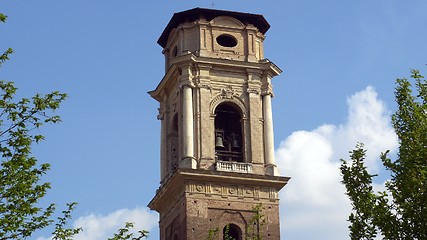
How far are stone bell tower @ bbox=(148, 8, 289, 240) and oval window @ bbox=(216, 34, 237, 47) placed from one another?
0.03 metres

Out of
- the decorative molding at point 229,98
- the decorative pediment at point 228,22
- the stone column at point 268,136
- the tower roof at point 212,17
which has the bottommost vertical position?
the stone column at point 268,136

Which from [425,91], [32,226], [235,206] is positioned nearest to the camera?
[32,226]

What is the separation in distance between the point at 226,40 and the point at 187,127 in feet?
18.3

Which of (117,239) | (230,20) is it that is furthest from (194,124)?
(117,239)

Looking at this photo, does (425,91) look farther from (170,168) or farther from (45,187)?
(170,168)

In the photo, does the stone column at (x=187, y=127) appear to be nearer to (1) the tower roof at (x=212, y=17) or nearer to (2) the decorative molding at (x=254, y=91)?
(2) the decorative molding at (x=254, y=91)

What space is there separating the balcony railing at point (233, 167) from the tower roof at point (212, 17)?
24.8 feet

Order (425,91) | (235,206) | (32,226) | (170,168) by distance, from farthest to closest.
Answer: (170,168), (235,206), (425,91), (32,226)

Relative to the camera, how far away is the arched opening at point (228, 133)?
44.0 metres

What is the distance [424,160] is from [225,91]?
2433 cm

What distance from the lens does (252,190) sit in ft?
141

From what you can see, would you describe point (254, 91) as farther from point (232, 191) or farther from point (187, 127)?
point (232, 191)

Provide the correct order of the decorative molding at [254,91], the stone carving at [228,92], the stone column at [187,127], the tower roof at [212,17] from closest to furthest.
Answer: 1. the stone column at [187,127]
2. the stone carving at [228,92]
3. the decorative molding at [254,91]
4. the tower roof at [212,17]

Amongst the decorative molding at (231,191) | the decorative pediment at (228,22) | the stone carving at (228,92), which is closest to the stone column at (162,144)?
the stone carving at (228,92)
